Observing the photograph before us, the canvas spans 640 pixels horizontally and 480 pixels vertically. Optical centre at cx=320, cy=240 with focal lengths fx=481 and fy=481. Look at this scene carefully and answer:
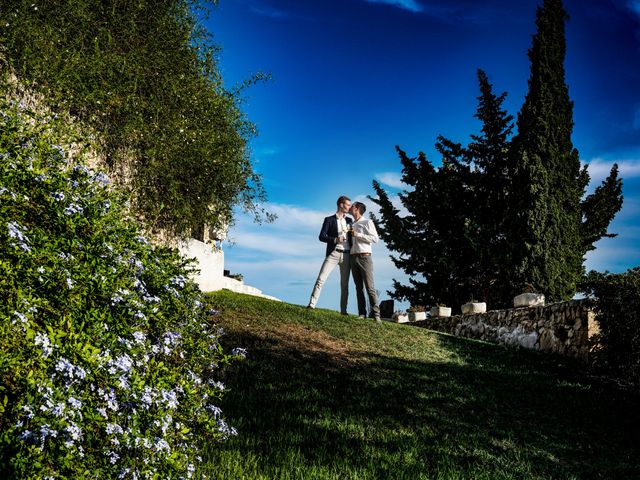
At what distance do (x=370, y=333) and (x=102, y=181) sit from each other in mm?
8076

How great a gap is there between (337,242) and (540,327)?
240 inches

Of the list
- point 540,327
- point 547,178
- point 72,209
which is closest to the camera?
point 72,209

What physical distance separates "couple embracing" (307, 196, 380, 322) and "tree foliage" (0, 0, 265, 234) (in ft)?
10.7

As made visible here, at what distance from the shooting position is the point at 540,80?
807 inches

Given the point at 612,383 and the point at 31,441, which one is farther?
the point at 612,383

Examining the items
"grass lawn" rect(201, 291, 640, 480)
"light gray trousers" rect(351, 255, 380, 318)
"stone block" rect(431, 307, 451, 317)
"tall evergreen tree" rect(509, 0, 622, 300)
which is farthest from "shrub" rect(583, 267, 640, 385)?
"tall evergreen tree" rect(509, 0, 622, 300)

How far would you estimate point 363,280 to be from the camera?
39.4 ft

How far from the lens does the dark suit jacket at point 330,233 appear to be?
12.1 metres

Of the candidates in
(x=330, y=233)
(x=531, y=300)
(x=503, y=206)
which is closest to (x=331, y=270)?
(x=330, y=233)

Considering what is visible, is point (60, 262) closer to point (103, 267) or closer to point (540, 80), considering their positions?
point (103, 267)

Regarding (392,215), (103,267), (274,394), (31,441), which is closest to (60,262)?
(103,267)

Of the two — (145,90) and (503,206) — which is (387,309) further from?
(145,90)

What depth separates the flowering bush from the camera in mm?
2527

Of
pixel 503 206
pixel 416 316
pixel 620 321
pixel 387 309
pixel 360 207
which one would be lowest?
pixel 416 316
